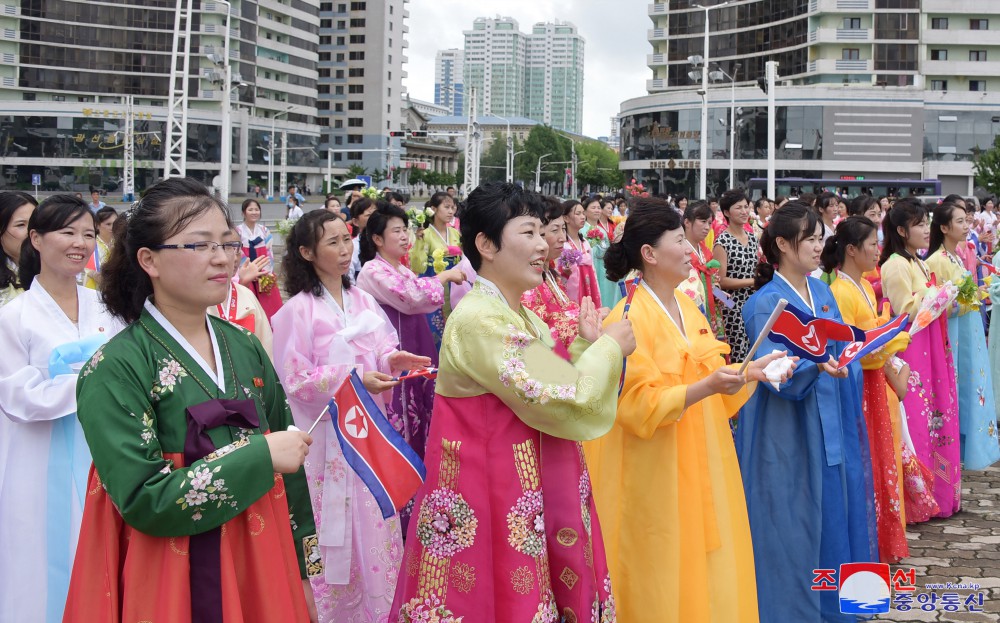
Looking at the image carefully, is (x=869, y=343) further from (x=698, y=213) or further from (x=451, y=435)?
(x=698, y=213)

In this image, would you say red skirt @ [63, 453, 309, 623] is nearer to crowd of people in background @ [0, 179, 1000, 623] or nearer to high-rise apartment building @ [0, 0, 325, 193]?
crowd of people in background @ [0, 179, 1000, 623]

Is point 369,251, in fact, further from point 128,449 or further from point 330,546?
point 128,449

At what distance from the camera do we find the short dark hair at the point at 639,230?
3609 millimetres

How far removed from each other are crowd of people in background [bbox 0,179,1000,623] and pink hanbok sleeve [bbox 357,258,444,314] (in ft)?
2.17

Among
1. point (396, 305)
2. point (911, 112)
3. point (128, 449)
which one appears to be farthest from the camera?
point (911, 112)

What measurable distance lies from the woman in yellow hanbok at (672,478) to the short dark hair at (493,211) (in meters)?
0.78

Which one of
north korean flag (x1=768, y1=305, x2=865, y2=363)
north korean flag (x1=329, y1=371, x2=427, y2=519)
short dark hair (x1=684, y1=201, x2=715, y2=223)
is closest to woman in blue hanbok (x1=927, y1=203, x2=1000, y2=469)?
short dark hair (x1=684, y1=201, x2=715, y2=223)

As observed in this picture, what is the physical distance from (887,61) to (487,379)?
200 feet

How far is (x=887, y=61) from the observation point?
56531mm

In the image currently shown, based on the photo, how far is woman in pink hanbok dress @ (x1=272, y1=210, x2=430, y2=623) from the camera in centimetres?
390

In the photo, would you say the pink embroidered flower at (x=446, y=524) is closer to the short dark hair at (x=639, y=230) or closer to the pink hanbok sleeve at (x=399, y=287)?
the short dark hair at (x=639, y=230)

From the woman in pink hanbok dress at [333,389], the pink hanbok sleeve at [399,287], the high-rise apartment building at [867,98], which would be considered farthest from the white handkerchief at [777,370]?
the high-rise apartment building at [867,98]

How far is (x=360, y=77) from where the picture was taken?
85062 millimetres

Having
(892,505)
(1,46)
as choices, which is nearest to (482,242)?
(892,505)
